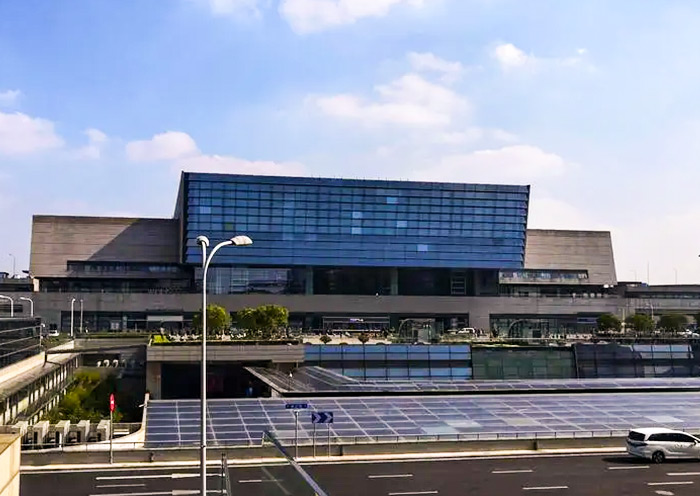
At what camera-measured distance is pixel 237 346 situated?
3152 inches

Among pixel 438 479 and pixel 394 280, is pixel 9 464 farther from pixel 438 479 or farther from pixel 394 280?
pixel 394 280

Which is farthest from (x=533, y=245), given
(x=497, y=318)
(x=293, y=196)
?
(x=293, y=196)

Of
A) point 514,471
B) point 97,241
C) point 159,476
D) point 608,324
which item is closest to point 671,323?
point 608,324

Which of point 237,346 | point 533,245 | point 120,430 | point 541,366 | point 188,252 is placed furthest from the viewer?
point 533,245

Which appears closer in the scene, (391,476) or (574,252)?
(391,476)

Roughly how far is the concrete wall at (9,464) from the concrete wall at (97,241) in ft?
407

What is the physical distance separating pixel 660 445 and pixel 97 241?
114987 mm

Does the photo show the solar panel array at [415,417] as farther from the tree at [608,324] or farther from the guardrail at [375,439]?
the tree at [608,324]

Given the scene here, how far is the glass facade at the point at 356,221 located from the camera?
12800cm

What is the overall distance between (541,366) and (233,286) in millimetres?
63789

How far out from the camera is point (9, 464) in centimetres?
1464

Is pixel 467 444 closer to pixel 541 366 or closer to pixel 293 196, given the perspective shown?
pixel 541 366

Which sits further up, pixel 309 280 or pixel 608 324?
pixel 309 280

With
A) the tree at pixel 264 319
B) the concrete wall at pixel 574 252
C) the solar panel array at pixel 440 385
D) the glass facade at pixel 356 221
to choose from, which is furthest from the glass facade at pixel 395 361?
the concrete wall at pixel 574 252
